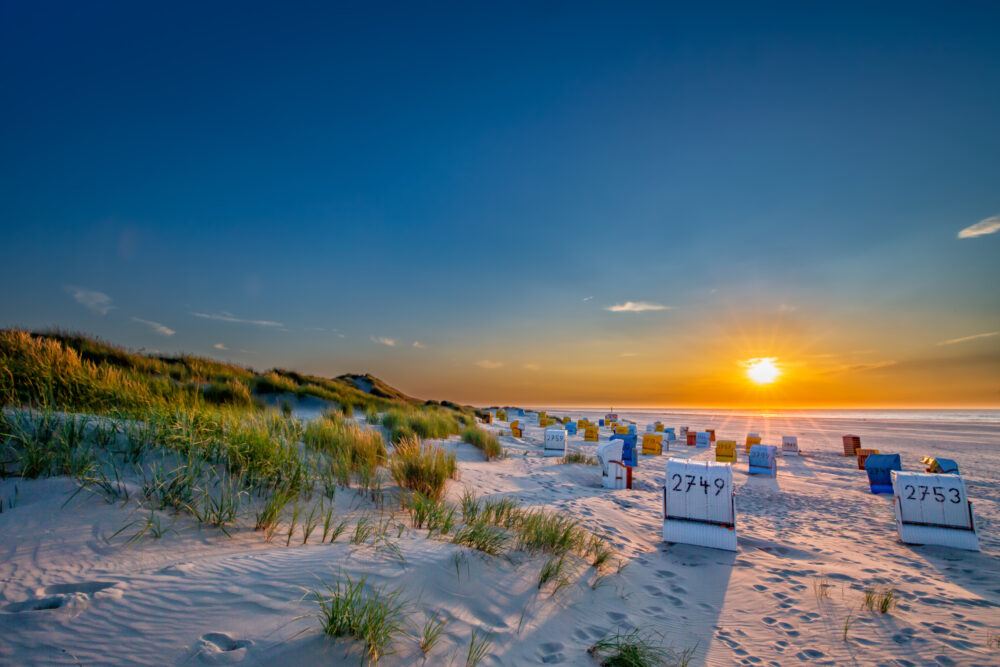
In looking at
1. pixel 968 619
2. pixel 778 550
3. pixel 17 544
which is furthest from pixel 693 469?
pixel 17 544

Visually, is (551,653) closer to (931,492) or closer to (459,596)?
(459,596)

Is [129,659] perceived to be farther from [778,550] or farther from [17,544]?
[778,550]

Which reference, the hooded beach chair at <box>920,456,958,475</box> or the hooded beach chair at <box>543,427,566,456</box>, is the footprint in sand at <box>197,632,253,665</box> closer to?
the hooded beach chair at <box>543,427,566,456</box>

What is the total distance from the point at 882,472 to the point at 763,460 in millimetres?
3125

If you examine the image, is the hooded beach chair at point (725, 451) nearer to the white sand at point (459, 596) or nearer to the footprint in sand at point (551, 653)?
the white sand at point (459, 596)

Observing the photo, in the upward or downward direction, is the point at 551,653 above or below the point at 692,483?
below

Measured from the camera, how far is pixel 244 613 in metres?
2.50

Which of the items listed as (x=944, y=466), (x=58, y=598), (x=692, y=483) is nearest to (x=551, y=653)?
(x=58, y=598)

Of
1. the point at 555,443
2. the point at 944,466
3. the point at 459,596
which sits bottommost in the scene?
the point at 459,596

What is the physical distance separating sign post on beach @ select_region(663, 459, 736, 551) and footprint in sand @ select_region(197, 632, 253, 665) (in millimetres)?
5705

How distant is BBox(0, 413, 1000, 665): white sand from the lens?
2285mm

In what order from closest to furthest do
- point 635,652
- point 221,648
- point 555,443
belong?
point 221,648
point 635,652
point 555,443

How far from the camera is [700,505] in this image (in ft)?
21.0

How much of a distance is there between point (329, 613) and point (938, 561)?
8627 millimetres
